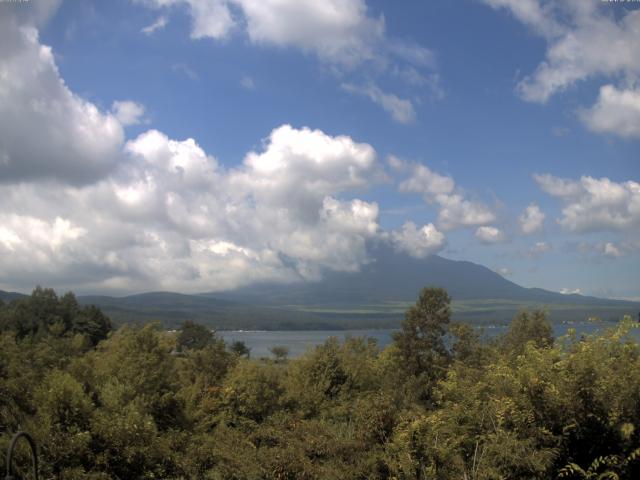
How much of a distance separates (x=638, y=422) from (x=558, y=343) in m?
1.60

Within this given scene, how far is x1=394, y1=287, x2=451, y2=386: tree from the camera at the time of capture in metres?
35.4

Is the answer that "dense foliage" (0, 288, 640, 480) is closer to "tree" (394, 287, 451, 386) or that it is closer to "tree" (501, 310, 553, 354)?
"tree" (394, 287, 451, 386)

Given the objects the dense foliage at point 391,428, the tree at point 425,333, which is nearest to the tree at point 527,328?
the tree at point 425,333

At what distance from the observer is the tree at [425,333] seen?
35438mm

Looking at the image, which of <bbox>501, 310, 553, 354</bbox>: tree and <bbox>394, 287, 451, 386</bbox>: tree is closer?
<bbox>394, 287, 451, 386</bbox>: tree

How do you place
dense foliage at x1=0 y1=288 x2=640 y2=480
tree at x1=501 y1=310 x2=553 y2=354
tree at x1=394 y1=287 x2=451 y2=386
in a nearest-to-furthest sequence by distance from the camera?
dense foliage at x1=0 y1=288 x2=640 y2=480 < tree at x1=394 y1=287 x2=451 y2=386 < tree at x1=501 y1=310 x2=553 y2=354

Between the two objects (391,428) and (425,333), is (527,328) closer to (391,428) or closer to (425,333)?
(425,333)

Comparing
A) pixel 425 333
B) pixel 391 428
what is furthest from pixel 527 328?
pixel 391 428

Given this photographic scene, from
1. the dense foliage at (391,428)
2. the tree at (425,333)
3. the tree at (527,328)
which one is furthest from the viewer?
the tree at (527,328)

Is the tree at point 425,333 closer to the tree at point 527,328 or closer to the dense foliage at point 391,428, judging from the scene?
the tree at point 527,328

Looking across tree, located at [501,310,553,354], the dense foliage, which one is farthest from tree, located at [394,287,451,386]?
the dense foliage

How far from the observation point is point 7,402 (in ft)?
35.4

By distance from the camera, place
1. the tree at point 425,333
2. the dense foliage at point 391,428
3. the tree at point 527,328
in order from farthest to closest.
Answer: the tree at point 527,328
the tree at point 425,333
the dense foliage at point 391,428

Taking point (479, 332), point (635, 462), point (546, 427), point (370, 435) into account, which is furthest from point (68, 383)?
point (479, 332)
